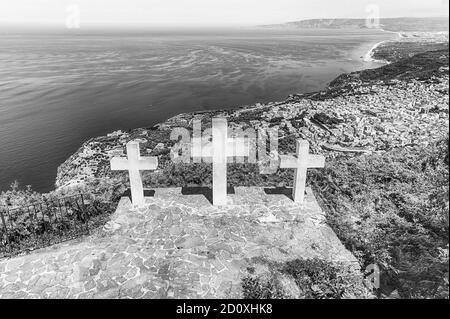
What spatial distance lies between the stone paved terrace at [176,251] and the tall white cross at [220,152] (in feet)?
1.65

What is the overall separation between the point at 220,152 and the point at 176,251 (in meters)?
2.82

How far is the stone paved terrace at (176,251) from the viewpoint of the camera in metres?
7.04

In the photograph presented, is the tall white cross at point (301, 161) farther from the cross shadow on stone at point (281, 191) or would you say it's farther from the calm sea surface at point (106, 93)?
the calm sea surface at point (106, 93)

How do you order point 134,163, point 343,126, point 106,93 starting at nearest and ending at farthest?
1. point 134,163
2. point 343,126
3. point 106,93

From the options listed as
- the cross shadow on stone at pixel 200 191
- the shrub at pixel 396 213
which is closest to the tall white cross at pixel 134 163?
the cross shadow on stone at pixel 200 191

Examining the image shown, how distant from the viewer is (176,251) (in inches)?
317

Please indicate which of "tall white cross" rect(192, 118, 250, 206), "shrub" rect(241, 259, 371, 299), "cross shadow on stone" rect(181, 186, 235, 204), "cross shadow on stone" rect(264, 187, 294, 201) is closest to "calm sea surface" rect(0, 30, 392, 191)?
"cross shadow on stone" rect(181, 186, 235, 204)

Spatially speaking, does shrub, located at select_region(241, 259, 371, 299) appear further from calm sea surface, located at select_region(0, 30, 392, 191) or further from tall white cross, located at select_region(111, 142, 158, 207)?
calm sea surface, located at select_region(0, 30, 392, 191)

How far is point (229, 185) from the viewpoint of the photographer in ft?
36.7

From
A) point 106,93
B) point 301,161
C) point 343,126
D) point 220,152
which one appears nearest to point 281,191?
point 301,161

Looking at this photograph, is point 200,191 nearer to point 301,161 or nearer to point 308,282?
point 301,161

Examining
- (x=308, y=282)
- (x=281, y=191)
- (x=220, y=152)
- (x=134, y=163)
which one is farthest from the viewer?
(x=281, y=191)
